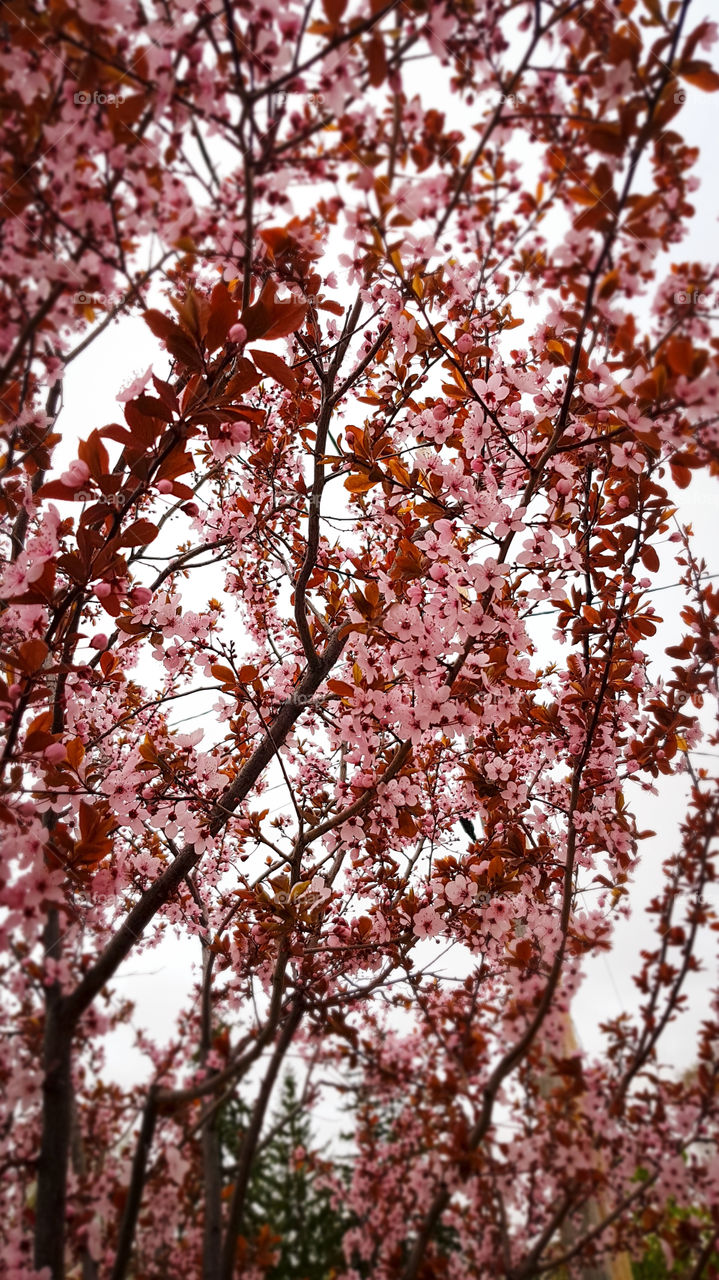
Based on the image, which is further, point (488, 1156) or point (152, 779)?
point (152, 779)

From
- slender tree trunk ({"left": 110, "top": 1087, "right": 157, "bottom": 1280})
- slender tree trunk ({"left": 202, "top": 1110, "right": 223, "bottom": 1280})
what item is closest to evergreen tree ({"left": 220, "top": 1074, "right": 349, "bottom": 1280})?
slender tree trunk ({"left": 202, "top": 1110, "right": 223, "bottom": 1280})

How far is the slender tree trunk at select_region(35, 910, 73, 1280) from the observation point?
794 millimetres

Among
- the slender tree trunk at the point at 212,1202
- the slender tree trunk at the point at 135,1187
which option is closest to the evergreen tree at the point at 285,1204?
the slender tree trunk at the point at 212,1202

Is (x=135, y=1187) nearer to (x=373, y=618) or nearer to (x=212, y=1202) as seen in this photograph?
(x=212, y=1202)

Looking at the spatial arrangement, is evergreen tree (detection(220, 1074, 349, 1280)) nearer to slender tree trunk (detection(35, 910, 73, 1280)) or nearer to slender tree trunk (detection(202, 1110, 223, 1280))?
slender tree trunk (detection(202, 1110, 223, 1280))

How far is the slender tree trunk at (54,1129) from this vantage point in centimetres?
79

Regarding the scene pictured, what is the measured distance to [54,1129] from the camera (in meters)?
0.86

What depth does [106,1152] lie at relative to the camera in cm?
96

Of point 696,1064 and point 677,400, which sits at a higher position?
point 677,400

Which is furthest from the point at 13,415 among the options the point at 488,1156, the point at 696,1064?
the point at 696,1064

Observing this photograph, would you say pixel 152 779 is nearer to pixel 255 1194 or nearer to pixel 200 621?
pixel 200 621

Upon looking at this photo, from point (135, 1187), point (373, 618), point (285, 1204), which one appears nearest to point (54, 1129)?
point (135, 1187)

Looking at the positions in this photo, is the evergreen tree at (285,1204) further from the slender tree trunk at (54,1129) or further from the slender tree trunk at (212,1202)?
the slender tree trunk at (54,1129)

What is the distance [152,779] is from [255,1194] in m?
1.16
